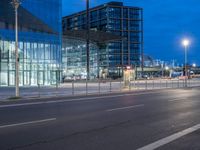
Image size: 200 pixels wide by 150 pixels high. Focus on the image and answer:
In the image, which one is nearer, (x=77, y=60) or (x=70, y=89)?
(x=70, y=89)

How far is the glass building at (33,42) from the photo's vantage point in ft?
177

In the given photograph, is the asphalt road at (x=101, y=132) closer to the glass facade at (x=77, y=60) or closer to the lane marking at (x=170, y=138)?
the lane marking at (x=170, y=138)

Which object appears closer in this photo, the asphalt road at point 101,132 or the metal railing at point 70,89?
the asphalt road at point 101,132

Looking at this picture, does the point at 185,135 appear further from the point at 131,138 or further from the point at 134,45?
the point at 134,45

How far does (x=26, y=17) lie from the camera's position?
59.1 m

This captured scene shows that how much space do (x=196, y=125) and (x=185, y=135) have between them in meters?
2.10

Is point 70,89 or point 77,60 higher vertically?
point 77,60

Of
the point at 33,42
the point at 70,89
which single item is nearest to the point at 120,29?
the point at 33,42

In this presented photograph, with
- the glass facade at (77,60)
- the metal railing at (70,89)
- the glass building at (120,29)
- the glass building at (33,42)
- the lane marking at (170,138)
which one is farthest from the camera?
the glass building at (120,29)

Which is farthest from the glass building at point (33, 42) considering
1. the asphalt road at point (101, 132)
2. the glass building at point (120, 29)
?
the glass building at point (120, 29)

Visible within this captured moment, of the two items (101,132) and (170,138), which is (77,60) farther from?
(170,138)

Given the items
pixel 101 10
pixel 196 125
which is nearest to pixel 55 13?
pixel 196 125

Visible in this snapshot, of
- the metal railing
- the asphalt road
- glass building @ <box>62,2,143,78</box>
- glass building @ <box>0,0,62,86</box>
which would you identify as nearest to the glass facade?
glass building @ <box>62,2,143,78</box>

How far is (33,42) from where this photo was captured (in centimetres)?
5800
